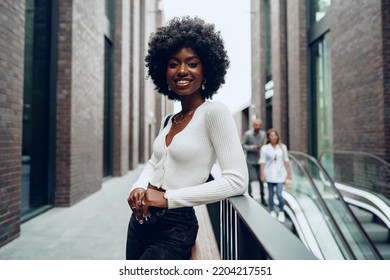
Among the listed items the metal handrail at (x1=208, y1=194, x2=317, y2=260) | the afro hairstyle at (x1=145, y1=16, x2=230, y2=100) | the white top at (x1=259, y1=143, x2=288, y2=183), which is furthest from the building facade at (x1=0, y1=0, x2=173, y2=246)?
the white top at (x1=259, y1=143, x2=288, y2=183)

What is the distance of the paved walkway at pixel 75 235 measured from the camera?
3.18 m

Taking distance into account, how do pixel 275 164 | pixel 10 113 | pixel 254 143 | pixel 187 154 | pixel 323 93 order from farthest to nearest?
1. pixel 323 93
2. pixel 254 143
3. pixel 275 164
4. pixel 10 113
5. pixel 187 154

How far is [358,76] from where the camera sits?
6.19m

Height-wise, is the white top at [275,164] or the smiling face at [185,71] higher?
the smiling face at [185,71]

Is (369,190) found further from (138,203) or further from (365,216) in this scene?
(138,203)

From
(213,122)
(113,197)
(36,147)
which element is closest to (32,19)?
(36,147)

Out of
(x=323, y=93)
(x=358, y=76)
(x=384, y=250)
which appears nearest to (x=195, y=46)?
(x=384, y=250)

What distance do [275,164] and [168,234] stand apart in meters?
4.40

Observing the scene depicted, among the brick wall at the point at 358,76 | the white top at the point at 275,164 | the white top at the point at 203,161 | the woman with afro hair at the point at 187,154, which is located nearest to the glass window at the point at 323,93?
the brick wall at the point at 358,76

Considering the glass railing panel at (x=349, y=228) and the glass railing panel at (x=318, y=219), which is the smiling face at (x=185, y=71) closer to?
the glass railing panel at (x=349, y=228)

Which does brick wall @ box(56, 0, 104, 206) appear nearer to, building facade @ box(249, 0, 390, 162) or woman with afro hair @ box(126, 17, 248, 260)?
woman with afro hair @ box(126, 17, 248, 260)

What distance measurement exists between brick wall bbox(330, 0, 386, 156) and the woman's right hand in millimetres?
5209
